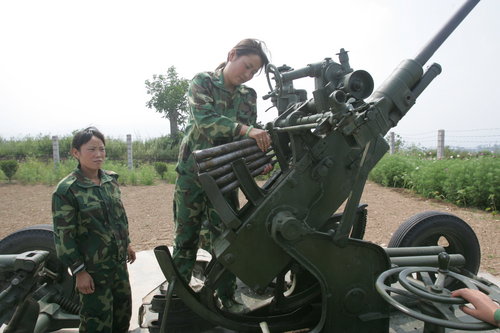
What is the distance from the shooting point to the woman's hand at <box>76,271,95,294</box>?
99.5 inches

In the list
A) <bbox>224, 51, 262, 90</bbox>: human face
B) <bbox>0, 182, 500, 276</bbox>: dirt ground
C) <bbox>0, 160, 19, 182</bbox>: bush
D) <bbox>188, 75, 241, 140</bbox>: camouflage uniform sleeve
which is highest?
<bbox>224, 51, 262, 90</bbox>: human face

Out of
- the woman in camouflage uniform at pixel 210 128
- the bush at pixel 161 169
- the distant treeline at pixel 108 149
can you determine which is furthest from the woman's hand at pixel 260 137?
the distant treeline at pixel 108 149

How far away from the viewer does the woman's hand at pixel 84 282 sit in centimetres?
253

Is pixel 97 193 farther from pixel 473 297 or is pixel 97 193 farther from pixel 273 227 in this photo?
pixel 473 297

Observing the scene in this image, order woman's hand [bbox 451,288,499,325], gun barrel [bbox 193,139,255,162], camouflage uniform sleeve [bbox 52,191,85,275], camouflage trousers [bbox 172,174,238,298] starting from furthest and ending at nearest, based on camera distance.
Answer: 1. camouflage trousers [bbox 172,174,238,298]
2. camouflage uniform sleeve [bbox 52,191,85,275]
3. gun barrel [bbox 193,139,255,162]
4. woman's hand [bbox 451,288,499,325]

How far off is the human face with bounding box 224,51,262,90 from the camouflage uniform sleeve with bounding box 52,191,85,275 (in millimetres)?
1442

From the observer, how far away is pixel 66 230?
249 cm

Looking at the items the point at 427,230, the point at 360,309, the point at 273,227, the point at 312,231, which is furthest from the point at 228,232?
the point at 427,230

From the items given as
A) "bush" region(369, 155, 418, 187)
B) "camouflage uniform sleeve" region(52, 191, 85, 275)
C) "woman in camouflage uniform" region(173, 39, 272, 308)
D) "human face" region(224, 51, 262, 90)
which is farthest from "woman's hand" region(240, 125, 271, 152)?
"bush" region(369, 155, 418, 187)

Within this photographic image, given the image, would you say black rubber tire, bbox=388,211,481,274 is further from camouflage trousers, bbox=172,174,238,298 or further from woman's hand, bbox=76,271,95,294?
woman's hand, bbox=76,271,95,294

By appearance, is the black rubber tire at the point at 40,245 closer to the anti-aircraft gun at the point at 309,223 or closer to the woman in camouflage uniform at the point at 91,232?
the woman in camouflage uniform at the point at 91,232

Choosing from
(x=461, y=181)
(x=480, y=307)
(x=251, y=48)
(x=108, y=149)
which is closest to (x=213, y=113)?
(x=251, y=48)

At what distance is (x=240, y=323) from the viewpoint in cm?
263

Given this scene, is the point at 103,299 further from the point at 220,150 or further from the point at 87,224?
the point at 220,150
